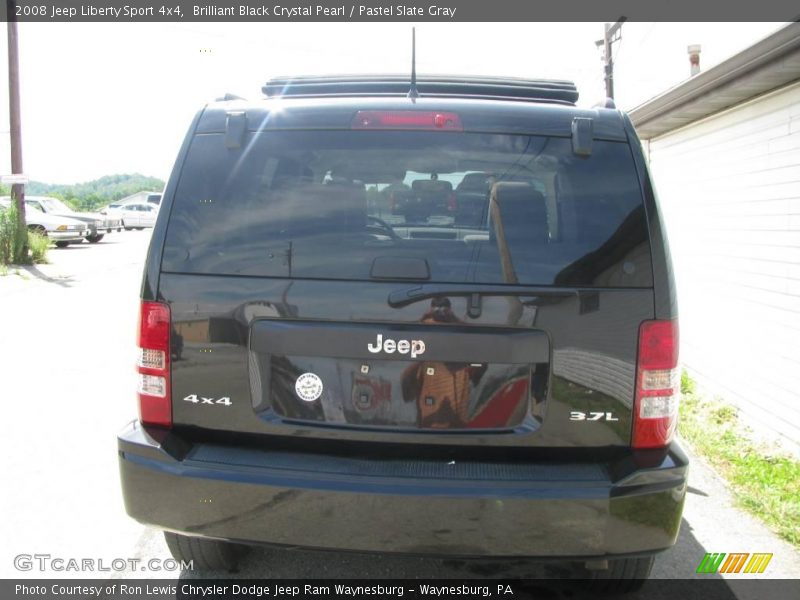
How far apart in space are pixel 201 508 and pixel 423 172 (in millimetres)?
1473

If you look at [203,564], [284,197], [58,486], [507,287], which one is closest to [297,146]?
[284,197]

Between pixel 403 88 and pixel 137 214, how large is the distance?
3970 centimetres

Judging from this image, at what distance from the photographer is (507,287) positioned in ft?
8.11

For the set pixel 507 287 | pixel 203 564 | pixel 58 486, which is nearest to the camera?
pixel 507 287

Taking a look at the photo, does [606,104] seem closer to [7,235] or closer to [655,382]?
[655,382]

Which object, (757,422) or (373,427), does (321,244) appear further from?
(757,422)

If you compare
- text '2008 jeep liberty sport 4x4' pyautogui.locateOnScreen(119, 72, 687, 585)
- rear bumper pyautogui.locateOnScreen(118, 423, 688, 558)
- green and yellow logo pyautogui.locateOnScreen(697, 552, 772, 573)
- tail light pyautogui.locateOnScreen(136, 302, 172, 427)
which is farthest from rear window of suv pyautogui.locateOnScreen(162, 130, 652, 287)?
green and yellow logo pyautogui.locateOnScreen(697, 552, 772, 573)

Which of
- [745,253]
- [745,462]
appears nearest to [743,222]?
[745,253]

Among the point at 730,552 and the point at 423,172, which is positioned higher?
the point at 423,172

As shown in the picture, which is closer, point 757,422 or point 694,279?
point 757,422

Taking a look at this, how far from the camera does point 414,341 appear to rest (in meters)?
2.48

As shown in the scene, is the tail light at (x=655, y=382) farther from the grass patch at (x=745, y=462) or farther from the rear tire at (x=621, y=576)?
the grass patch at (x=745, y=462)

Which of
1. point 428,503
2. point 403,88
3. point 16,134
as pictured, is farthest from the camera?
point 16,134

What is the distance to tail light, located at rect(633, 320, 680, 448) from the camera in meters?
2.51
